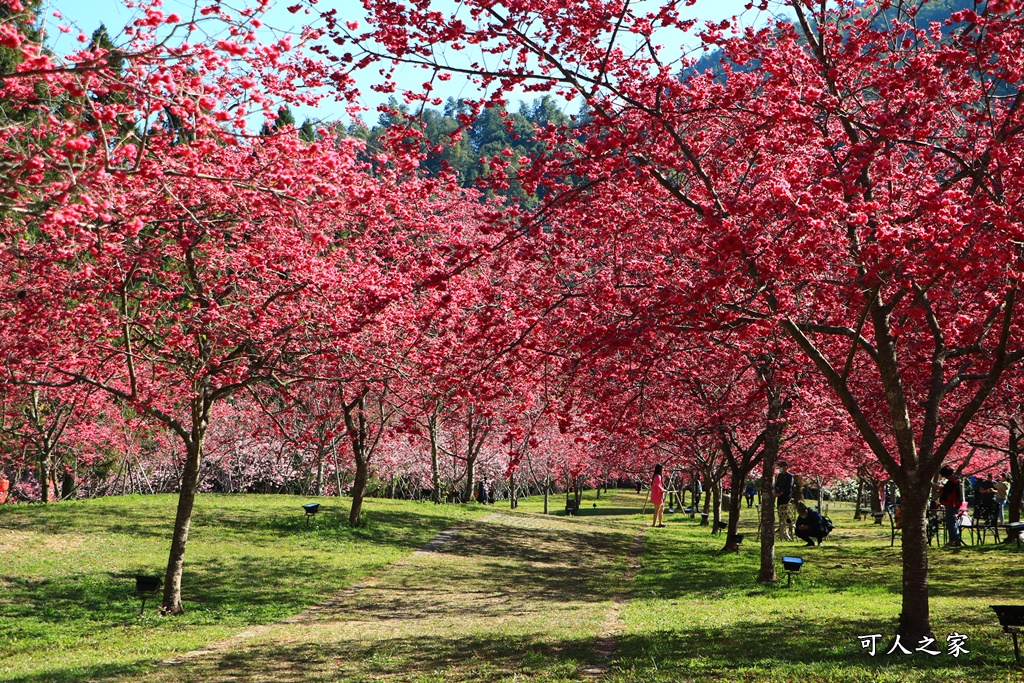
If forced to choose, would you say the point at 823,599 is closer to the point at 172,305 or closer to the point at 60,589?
the point at 172,305

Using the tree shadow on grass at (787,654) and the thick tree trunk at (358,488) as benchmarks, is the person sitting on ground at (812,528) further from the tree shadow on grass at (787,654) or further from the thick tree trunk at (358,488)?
the tree shadow on grass at (787,654)

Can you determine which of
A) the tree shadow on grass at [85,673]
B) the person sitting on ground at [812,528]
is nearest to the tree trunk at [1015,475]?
the person sitting on ground at [812,528]

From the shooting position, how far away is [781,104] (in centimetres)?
852

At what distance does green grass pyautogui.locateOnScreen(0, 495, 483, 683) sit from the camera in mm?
11656

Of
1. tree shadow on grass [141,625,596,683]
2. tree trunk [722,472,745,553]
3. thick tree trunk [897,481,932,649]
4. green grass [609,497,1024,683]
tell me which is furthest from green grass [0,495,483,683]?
thick tree trunk [897,481,932,649]

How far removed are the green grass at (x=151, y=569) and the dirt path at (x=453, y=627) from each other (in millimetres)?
803

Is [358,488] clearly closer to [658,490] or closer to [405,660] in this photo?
[658,490]

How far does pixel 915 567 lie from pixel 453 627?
677cm

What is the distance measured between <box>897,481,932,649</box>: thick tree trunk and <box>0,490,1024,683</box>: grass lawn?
1.14ft

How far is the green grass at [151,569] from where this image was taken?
1166cm

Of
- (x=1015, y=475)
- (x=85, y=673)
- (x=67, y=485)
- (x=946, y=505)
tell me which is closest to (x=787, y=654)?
(x=85, y=673)

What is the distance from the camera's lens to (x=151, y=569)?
1695cm

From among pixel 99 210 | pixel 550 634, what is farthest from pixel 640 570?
pixel 99 210

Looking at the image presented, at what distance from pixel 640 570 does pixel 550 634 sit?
8450 mm
